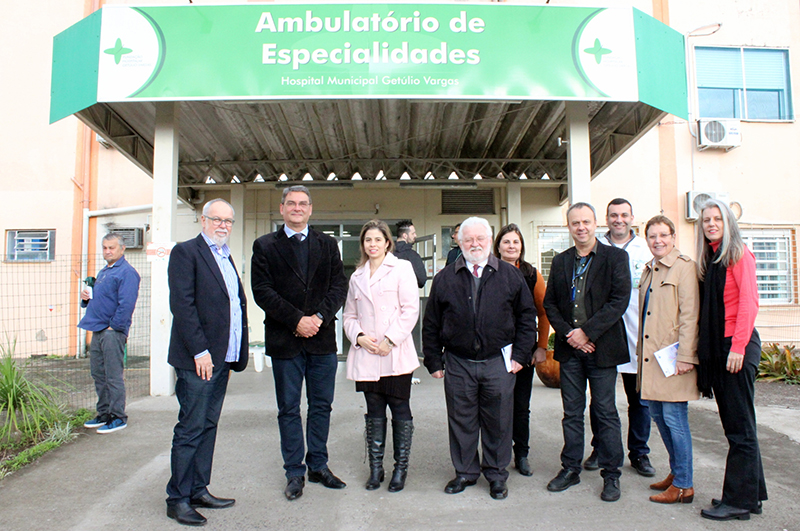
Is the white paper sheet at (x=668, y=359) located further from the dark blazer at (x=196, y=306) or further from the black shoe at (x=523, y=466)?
the dark blazer at (x=196, y=306)

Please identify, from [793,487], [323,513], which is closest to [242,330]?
[323,513]

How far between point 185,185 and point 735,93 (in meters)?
10.7

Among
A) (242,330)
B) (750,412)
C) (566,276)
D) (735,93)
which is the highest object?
(735,93)

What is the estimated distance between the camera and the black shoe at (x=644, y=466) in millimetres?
3582

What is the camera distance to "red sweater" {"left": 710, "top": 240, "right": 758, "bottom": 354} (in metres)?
2.86

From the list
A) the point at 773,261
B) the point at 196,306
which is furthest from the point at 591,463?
the point at 773,261

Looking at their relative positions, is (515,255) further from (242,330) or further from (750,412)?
(242,330)

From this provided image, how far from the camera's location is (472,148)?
8711 mm

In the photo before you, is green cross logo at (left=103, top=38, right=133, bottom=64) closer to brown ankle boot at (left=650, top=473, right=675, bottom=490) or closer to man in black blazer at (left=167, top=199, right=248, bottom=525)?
man in black blazer at (left=167, top=199, right=248, bottom=525)

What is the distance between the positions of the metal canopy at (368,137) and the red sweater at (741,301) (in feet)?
12.3

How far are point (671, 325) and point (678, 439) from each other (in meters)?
0.70

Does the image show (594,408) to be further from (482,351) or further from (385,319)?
(385,319)

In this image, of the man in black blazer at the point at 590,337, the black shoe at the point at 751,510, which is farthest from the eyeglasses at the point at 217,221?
the black shoe at the point at 751,510

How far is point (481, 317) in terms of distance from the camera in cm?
334
